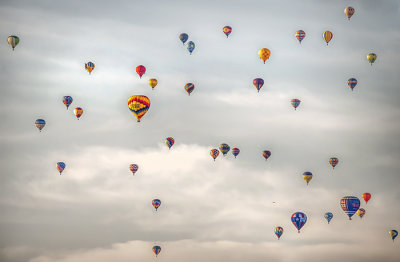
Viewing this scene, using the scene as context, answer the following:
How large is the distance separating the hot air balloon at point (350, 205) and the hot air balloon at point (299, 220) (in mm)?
5495

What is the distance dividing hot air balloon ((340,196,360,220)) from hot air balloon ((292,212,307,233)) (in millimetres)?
5495

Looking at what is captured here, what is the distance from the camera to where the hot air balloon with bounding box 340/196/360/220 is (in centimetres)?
A: 12675

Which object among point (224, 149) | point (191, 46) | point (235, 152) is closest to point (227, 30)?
point (191, 46)

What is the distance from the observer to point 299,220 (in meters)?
128

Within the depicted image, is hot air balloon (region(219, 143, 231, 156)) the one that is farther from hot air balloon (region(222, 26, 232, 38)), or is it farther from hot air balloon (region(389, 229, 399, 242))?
hot air balloon (region(389, 229, 399, 242))

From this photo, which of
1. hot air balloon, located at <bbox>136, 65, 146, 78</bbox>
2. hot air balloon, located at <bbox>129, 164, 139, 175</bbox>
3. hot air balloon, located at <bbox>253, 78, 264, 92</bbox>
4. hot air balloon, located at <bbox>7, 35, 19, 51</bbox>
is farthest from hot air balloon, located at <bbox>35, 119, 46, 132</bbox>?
hot air balloon, located at <bbox>253, 78, 264, 92</bbox>

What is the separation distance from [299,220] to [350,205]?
23.3 feet

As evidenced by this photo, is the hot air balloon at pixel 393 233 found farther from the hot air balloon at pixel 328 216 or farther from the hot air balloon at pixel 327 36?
the hot air balloon at pixel 327 36

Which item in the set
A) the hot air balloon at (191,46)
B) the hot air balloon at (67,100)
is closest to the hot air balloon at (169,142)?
the hot air balloon at (191,46)

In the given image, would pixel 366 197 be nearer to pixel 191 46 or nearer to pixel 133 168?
pixel 191 46

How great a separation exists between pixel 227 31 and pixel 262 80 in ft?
30.1

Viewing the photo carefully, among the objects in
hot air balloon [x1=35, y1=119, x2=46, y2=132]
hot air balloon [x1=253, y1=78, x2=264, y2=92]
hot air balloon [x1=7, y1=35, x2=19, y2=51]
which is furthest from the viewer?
hot air balloon [x1=35, y1=119, x2=46, y2=132]

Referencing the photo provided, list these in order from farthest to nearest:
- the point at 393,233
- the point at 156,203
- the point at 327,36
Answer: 1. the point at 393,233
2. the point at 156,203
3. the point at 327,36

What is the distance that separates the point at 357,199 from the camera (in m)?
128
